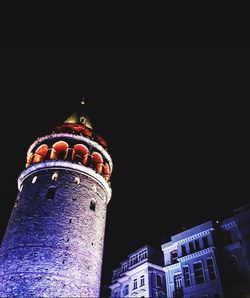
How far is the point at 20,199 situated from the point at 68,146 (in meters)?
6.28

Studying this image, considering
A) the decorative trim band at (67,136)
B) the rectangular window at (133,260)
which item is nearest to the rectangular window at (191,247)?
the rectangular window at (133,260)

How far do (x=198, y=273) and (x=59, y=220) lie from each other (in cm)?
1281

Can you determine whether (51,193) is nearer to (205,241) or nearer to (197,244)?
(197,244)

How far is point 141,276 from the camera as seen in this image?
100 ft

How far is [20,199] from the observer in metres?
24.5

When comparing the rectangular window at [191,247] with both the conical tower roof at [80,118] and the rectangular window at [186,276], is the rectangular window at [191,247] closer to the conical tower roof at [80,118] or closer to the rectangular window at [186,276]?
the rectangular window at [186,276]

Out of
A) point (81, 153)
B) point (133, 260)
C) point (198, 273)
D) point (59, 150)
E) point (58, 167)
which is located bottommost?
point (198, 273)

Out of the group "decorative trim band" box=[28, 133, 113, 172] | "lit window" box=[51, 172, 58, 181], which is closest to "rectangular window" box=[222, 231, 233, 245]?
"decorative trim band" box=[28, 133, 113, 172]

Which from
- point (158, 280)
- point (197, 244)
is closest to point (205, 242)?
point (197, 244)

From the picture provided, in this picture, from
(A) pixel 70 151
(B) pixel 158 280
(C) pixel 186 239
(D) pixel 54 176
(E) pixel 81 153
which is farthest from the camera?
(B) pixel 158 280

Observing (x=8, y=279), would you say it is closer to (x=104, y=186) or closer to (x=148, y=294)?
(x=104, y=186)

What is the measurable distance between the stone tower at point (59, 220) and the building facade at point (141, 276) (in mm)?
8081

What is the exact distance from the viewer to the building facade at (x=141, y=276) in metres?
29.2

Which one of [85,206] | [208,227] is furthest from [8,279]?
[208,227]
